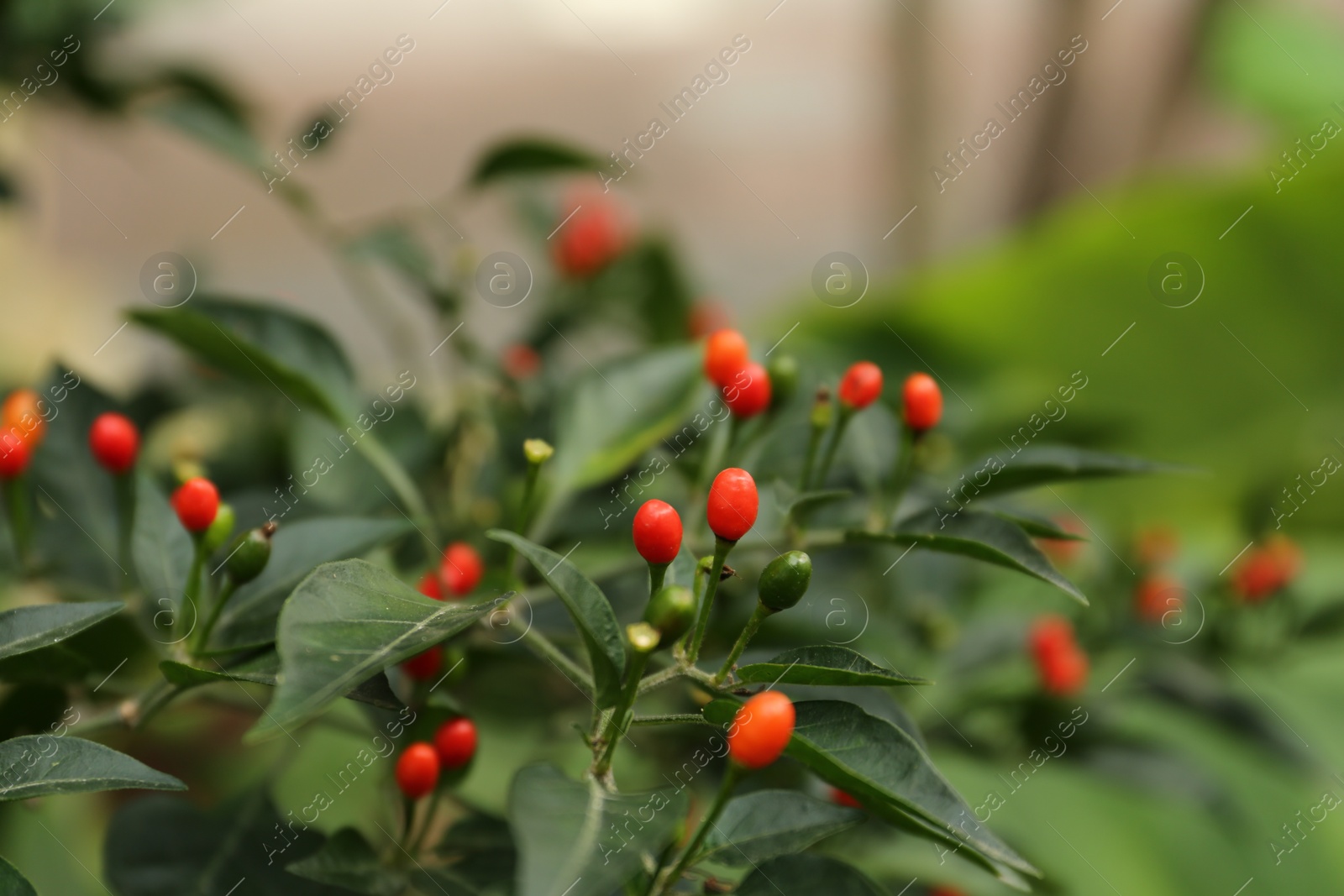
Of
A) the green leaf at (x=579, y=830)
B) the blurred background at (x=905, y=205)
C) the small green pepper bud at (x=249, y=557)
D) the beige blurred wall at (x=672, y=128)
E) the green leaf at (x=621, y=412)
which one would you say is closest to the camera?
the green leaf at (x=579, y=830)

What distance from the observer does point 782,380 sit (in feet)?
1.43

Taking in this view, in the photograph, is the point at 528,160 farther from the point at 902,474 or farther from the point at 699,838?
the point at 699,838

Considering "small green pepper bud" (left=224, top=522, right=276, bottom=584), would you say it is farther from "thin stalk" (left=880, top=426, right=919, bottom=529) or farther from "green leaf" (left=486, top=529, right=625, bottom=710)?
"thin stalk" (left=880, top=426, right=919, bottom=529)

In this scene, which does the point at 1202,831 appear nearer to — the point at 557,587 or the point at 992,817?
the point at 992,817

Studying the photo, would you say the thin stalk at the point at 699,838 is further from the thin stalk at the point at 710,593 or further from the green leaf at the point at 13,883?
the green leaf at the point at 13,883

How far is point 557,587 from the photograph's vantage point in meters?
0.29

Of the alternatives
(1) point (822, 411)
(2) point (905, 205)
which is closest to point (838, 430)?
(1) point (822, 411)

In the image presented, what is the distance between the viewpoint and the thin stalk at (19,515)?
0.42 meters

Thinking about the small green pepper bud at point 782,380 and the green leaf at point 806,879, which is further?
the small green pepper bud at point 782,380

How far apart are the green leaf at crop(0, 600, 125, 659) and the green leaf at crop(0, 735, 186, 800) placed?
0.03 meters

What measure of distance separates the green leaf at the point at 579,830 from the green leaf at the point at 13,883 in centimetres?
14

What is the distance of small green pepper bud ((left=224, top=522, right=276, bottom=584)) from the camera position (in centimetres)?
34

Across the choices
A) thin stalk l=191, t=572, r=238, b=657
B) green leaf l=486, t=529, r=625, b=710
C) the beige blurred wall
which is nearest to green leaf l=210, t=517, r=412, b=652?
thin stalk l=191, t=572, r=238, b=657

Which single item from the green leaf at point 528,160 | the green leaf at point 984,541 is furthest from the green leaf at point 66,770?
the green leaf at point 528,160
